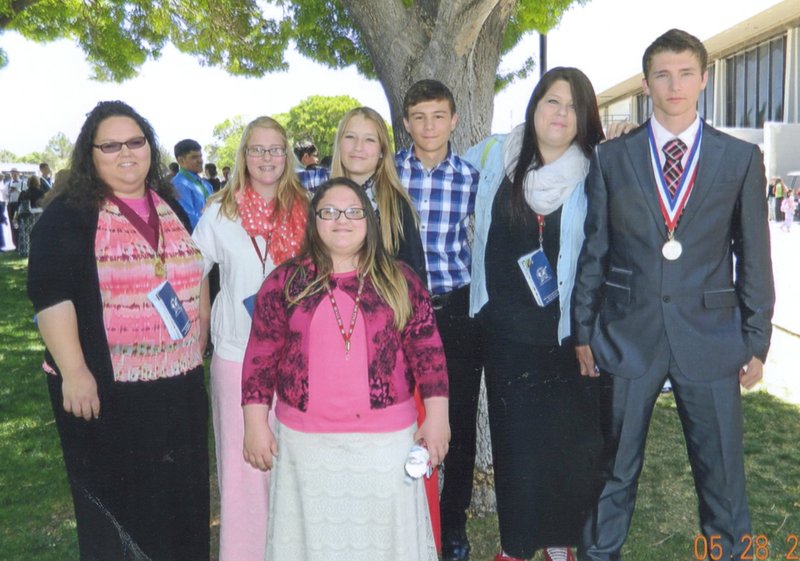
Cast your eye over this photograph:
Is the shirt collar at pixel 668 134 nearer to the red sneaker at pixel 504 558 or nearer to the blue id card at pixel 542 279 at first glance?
the blue id card at pixel 542 279

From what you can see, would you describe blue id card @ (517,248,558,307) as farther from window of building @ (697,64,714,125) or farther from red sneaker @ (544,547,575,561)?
window of building @ (697,64,714,125)

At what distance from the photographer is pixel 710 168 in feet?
9.05

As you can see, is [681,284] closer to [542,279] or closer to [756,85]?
[542,279]

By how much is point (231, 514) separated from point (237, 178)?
1461 mm

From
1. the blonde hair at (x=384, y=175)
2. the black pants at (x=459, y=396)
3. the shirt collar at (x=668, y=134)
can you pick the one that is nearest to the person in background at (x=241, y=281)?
the blonde hair at (x=384, y=175)

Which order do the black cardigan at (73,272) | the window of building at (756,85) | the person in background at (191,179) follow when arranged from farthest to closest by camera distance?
the window of building at (756,85) < the person in background at (191,179) < the black cardigan at (73,272)

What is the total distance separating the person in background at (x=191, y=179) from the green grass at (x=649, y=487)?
7.51 feet

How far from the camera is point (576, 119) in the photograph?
310cm

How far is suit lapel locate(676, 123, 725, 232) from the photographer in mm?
2756

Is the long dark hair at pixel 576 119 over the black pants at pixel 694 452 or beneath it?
over

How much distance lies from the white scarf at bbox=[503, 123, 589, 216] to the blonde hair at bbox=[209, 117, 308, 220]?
1.01 metres

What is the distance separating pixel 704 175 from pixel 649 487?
8.77ft

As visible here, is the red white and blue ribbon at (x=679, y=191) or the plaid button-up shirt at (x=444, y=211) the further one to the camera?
the plaid button-up shirt at (x=444, y=211)

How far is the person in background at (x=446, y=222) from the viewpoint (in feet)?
11.1
